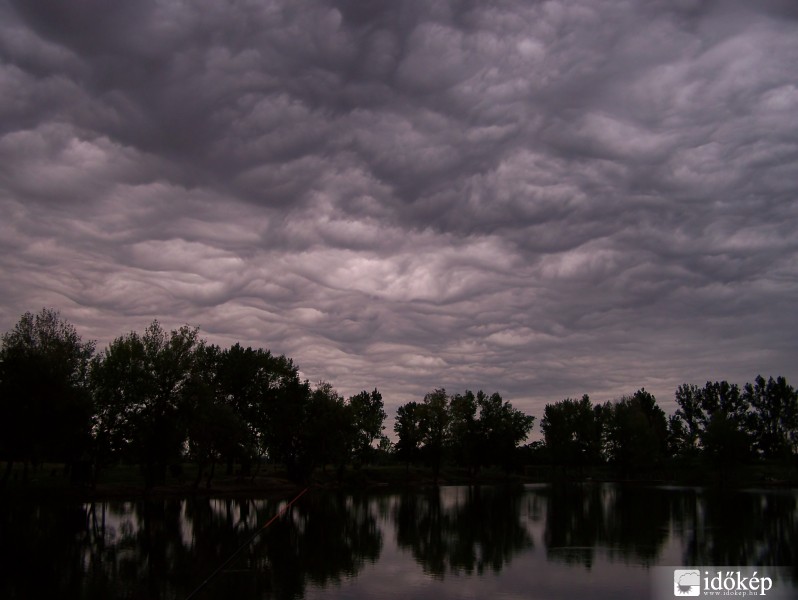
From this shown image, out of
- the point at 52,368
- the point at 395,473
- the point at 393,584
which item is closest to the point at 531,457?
the point at 395,473

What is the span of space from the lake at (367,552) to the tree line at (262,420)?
10945 millimetres

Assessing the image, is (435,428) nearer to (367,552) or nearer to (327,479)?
(327,479)

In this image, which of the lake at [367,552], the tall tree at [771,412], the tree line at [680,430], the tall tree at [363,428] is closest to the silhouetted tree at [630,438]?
the tree line at [680,430]

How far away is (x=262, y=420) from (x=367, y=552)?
2949 inches

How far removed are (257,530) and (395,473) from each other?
105 m

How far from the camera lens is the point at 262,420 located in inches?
3959

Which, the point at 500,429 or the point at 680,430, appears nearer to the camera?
the point at 500,429

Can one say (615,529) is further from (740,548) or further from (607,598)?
(607,598)

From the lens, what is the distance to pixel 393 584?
20906 millimetres

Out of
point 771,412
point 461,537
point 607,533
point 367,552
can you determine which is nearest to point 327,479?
point 607,533

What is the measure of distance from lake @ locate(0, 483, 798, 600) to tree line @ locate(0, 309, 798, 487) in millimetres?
10945

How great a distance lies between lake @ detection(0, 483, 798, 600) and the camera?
19797 mm

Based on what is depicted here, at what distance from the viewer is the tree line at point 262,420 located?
56.7 m

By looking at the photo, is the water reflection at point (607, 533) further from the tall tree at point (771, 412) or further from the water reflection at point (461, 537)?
the tall tree at point (771, 412)
